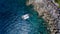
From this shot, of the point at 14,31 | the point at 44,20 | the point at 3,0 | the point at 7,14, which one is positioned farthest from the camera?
the point at 3,0

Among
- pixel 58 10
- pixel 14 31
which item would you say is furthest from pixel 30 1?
pixel 14 31

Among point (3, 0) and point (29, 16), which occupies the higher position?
point (3, 0)

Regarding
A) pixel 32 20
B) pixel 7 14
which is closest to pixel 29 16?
pixel 32 20

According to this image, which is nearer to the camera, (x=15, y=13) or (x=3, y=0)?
(x=15, y=13)

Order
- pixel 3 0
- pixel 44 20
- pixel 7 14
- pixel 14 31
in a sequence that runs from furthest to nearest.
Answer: pixel 3 0, pixel 7 14, pixel 44 20, pixel 14 31

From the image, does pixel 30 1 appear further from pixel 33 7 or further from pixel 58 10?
pixel 58 10

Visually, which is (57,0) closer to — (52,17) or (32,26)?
(52,17)
